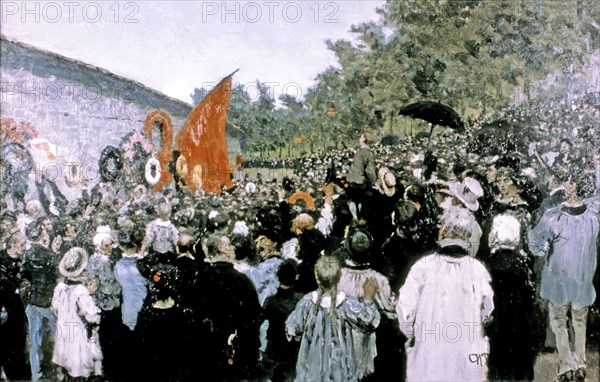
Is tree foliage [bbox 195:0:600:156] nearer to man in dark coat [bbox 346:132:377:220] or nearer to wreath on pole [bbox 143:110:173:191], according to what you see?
man in dark coat [bbox 346:132:377:220]

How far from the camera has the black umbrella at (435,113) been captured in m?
5.91

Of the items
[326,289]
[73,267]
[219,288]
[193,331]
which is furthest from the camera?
[73,267]

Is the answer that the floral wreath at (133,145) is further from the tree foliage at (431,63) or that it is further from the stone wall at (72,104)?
the tree foliage at (431,63)

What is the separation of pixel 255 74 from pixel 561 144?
2.92 m

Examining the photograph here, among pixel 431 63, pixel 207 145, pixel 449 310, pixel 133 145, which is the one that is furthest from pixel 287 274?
pixel 431 63

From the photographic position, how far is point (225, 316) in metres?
4.95

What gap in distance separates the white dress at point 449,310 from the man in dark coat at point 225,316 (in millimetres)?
1180

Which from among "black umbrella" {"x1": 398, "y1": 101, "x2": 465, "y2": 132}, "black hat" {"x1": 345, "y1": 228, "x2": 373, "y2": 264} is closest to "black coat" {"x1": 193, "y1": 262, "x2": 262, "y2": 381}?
"black hat" {"x1": 345, "y1": 228, "x2": 373, "y2": 264}

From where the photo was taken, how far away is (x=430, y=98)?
595cm

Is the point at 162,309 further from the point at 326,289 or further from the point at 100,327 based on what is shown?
the point at 326,289

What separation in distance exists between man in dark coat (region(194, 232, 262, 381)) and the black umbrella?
2.23 m

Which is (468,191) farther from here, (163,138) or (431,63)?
(163,138)

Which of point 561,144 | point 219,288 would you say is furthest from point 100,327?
point 561,144

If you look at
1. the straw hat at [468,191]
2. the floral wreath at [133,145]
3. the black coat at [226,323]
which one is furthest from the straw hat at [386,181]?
the floral wreath at [133,145]
